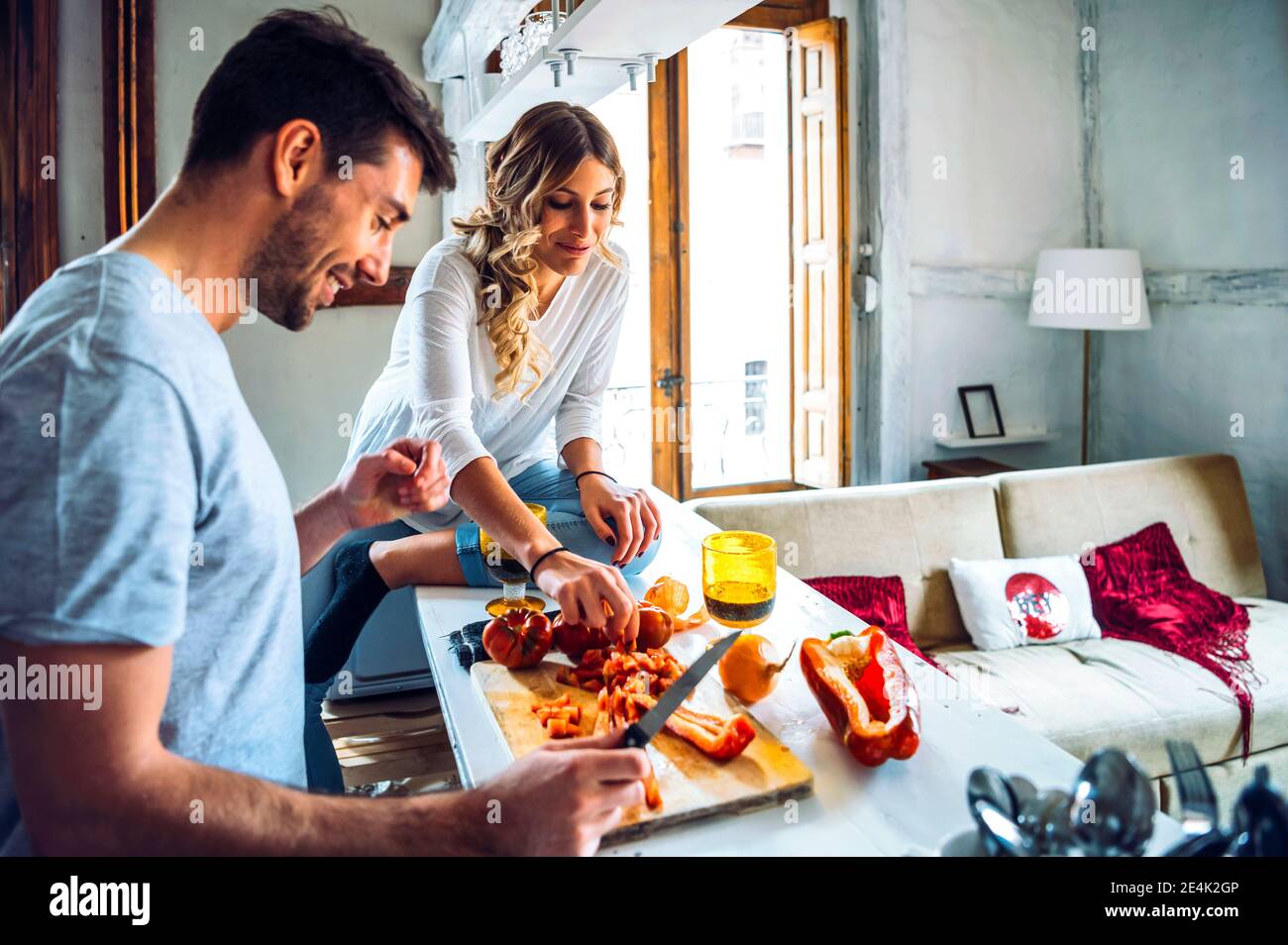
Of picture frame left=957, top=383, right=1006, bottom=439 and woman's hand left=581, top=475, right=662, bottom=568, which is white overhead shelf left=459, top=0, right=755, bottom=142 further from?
picture frame left=957, top=383, right=1006, bottom=439

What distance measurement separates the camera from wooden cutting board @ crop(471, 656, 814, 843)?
93 cm

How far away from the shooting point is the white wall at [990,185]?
4.55 meters

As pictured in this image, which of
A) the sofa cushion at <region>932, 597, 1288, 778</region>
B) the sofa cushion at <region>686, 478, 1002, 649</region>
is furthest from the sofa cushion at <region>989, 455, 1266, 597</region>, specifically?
the sofa cushion at <region>932, 597, 1288, 778</region>

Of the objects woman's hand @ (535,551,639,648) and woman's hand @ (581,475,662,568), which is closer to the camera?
woman's hand @ (535,551,639,648)

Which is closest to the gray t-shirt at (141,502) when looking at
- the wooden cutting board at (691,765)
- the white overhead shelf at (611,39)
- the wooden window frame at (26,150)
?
the wooden cutting board at (691,765)

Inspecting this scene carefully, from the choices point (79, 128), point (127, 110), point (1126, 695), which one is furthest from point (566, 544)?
point (79, 128)

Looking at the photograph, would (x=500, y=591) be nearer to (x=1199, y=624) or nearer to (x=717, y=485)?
(x=1199, y=624)

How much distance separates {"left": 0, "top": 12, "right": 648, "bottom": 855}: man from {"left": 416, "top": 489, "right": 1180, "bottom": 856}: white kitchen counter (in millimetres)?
169

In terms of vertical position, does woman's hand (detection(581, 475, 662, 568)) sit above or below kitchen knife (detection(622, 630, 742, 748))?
above

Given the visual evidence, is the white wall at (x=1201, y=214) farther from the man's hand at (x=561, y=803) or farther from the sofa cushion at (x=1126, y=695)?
the man's hand at (x=561, y=803)

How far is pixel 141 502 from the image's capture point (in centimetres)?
75

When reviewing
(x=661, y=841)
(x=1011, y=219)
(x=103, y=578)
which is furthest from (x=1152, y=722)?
(x=1011, y=219)

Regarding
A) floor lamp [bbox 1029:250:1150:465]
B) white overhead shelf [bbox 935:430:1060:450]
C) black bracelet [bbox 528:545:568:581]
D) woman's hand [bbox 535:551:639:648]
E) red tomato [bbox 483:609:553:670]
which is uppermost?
floor lamp [bbox 1029:250:1150:465]

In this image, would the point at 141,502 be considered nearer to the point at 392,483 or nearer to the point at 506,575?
the point at 392,483
